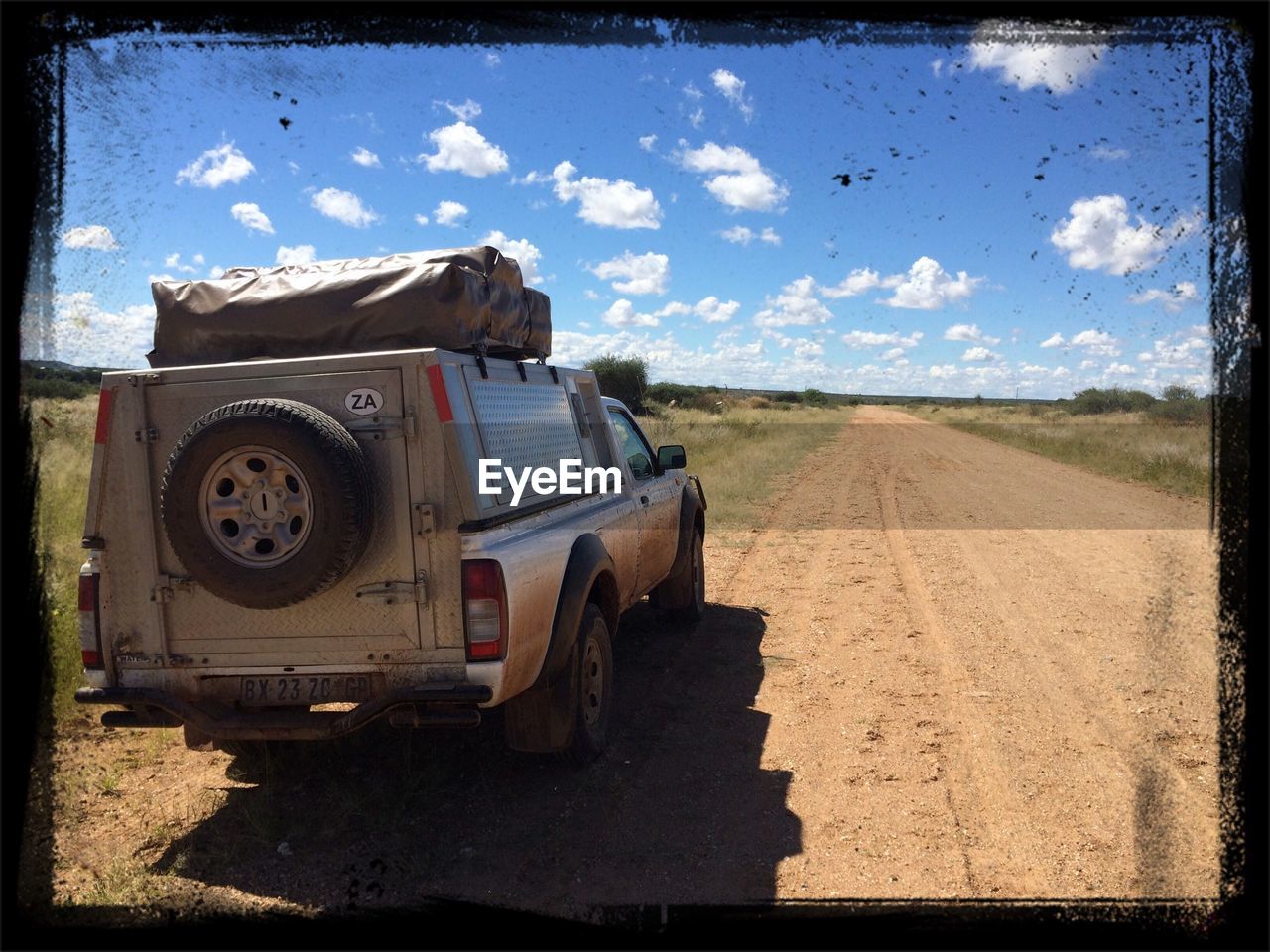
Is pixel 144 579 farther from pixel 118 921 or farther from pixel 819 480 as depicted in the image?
pixel 819 480

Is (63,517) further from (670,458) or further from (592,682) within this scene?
(592,682)

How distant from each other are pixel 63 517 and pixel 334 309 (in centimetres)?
647

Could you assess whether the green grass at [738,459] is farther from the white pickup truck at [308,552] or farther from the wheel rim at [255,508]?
the wheel rim at [255,508]

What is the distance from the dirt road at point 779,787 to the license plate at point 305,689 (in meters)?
0.59

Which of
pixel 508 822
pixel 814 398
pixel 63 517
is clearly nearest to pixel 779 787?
pixel 508 822

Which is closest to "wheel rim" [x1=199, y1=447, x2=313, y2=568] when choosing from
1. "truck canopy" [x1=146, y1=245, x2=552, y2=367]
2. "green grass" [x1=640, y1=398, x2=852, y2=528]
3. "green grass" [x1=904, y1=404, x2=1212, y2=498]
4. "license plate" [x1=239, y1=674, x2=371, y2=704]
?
"license plate" [x1=239, y1=674, x2=371, y2=704]

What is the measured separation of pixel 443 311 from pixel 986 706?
3.75 meters

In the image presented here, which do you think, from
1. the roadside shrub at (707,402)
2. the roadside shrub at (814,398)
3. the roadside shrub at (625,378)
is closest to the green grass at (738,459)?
the roadside shrub at (625,378)

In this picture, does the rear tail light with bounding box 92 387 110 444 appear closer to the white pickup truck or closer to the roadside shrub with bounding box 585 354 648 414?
the white pickup truck

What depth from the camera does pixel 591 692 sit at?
15.5ft

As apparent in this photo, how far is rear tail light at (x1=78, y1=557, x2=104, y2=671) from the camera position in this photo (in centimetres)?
394

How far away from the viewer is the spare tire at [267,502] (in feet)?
11.6

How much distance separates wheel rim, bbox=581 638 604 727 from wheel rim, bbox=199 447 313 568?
1.58 m

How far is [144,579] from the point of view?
392 centimetres
